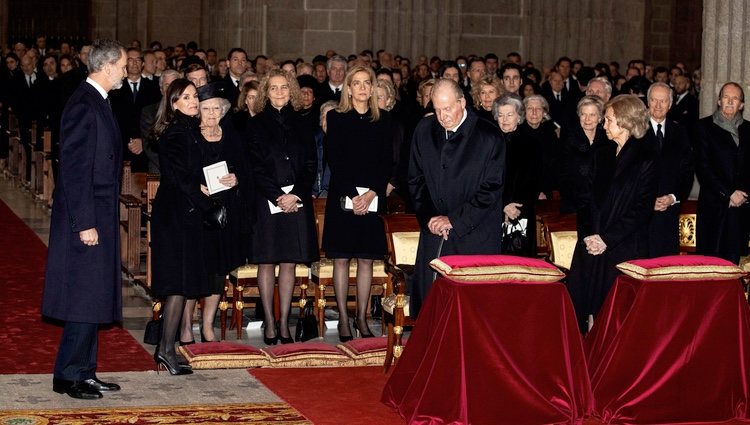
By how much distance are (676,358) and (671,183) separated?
2.37 meters

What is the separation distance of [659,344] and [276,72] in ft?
10.9

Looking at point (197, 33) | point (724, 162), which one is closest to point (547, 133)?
point (724, 162)

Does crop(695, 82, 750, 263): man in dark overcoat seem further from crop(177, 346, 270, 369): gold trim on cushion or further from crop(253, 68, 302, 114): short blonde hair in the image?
crop(177, 346, 270, 369): gold trim on cushion

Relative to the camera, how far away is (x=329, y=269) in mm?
9883

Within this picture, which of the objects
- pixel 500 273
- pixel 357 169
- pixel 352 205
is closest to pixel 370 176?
pixel 357 169

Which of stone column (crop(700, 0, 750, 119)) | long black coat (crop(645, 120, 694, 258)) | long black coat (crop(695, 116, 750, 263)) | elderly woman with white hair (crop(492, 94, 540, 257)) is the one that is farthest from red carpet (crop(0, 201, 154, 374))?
stone column (crop(700, 0, 750, 119))

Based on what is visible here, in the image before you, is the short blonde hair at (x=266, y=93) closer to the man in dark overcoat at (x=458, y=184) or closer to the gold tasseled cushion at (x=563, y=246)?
the man in dark overcoat at (x=458, y=184)

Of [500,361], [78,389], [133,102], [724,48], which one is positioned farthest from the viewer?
[133,102]

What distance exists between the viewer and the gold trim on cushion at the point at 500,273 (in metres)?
7.15

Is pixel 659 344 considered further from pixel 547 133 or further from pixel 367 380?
pixel 547 133

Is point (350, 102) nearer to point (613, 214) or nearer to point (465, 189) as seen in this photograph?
point (465, 189)

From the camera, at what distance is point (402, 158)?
30.3ft

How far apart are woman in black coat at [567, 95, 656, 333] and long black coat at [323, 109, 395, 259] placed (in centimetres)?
157

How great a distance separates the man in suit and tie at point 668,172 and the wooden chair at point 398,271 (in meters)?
1.52
